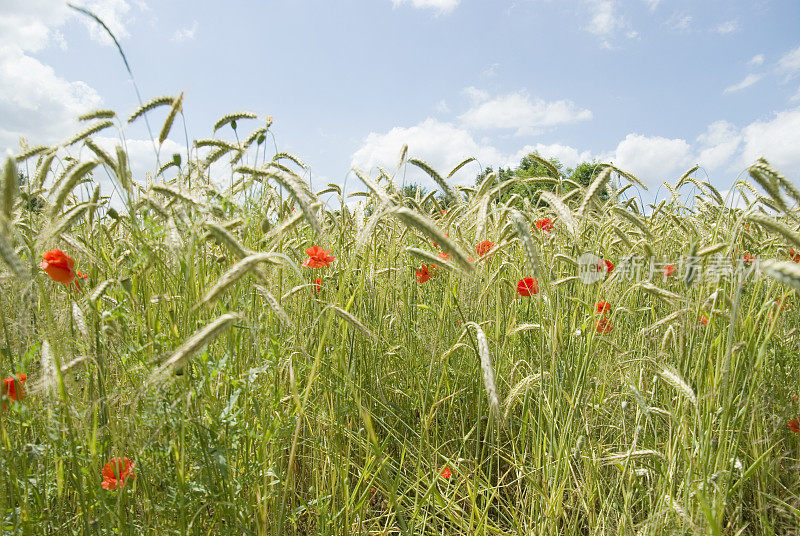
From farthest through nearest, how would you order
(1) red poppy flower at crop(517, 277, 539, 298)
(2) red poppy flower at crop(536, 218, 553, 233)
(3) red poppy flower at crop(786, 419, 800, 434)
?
(2) red poppy flower at crop(536, 218, 553, 233) → (1) red poppy flower at crop(517, 277, 539, 298) → (3) red poppy flower at crop(786, 419, 800, 434)

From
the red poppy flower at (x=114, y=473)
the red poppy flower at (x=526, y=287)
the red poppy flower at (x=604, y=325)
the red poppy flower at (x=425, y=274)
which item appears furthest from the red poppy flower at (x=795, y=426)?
the red poppy flower at (x=114, y=473)

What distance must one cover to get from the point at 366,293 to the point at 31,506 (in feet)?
4.38

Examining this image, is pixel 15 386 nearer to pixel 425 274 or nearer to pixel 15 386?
pixel 15 386

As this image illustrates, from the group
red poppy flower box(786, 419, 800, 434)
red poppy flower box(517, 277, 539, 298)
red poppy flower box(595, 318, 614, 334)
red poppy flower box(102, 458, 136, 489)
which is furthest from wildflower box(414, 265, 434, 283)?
red poppy flower box(786, 419, 800, 434)

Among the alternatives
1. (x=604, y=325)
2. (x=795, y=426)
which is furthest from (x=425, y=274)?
(x=795, y=426)

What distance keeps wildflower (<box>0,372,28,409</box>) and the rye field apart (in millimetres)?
10

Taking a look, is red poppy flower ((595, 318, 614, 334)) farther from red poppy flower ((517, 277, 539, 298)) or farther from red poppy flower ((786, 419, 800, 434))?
red poppy flower ((786, 419, 800, 434))

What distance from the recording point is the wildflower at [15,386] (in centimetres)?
127

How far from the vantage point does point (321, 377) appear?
1794mm

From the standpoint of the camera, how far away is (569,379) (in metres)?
1.74

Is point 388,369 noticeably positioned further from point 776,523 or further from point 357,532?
point 776,523

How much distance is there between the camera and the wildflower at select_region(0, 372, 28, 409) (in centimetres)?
127

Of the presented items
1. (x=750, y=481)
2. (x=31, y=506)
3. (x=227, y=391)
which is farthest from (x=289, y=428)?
(x=750, y=481)

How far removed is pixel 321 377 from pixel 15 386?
0.87 m
